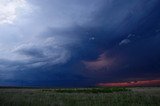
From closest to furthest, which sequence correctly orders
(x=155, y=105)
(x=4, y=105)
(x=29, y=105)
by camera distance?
(x=4, y=105) < (x=29, y=105) < (x=155, y=105)

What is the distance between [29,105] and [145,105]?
10.2 meters

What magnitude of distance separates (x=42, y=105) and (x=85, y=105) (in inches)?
158

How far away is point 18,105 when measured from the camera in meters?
17.5

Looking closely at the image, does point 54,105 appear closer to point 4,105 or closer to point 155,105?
point 4,105

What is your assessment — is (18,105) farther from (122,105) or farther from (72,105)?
(122,105)

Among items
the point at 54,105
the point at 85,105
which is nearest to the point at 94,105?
the point at 85,105

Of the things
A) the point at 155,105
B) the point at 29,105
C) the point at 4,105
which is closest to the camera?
the point at 4,105

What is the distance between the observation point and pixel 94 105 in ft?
65.7

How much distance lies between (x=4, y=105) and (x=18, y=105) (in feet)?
4.11

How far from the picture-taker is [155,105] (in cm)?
1938

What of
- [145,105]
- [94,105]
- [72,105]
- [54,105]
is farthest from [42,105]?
[145,105]

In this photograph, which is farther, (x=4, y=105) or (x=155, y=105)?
(x=155, y=105)

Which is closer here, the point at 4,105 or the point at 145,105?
the point at 4,105

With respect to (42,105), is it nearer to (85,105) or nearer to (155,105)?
(85,105)
